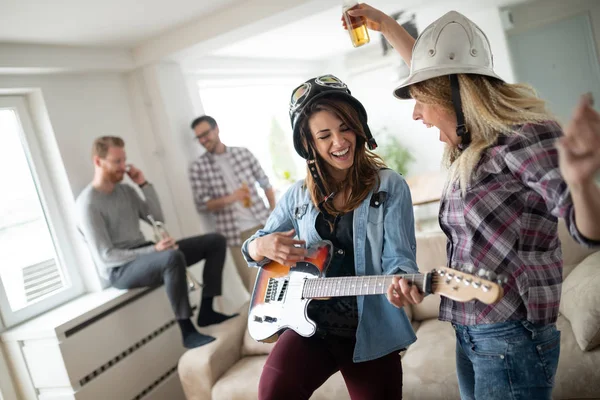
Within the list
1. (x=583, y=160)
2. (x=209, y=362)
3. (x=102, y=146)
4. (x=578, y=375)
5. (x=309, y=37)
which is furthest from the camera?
(x=309, y=37)

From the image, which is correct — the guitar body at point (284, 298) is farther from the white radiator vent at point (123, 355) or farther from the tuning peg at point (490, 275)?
the white radiator vent at point (123, 355)

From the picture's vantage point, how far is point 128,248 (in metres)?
3.39

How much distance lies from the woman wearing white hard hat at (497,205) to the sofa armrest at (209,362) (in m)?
1.80

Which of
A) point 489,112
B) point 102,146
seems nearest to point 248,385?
point 102,146

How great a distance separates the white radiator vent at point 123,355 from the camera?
2.99 meters

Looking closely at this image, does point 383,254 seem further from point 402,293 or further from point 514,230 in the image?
point 514,230

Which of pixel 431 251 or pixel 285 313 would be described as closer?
pixel 285 313

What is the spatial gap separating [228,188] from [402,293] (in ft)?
10.2

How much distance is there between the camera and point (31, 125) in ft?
11.4

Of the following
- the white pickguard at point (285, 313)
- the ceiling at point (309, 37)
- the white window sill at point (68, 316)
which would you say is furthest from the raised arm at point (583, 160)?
the ceiling at point (309, 37)

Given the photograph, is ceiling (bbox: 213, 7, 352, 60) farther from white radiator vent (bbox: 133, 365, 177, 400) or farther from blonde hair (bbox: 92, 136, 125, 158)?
white radiator vent (bbox: 133, 365, 177, 400)

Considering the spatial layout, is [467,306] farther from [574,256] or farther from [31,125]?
[31,125]

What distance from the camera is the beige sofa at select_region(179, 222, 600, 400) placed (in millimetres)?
2027

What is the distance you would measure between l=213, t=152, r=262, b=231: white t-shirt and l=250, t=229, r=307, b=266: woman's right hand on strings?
251 cm
